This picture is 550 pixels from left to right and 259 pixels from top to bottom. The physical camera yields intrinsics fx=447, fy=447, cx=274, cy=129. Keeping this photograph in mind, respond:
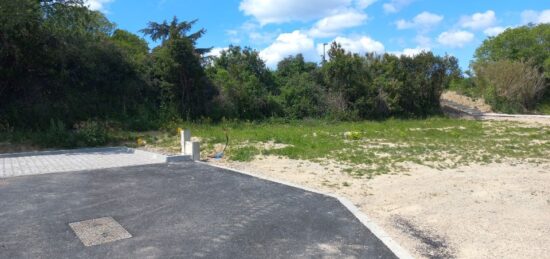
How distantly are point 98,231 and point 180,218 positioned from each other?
3.16 feet

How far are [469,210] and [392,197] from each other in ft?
3.67

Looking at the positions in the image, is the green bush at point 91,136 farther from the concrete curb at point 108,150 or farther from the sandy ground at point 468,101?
the sandy ground at point 468,101

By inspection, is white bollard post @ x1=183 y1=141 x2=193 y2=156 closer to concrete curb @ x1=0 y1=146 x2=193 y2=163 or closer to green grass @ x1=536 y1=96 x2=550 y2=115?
concrete curb @ x1=0 y1=146 x2=193 y2=163

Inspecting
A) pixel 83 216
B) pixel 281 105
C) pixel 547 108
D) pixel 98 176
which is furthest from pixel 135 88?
pixel 547 108

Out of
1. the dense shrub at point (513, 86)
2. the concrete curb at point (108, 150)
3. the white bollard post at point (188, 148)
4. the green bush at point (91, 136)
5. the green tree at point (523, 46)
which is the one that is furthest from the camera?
the green tree at point (523, 46)

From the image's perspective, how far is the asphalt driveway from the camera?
440cm

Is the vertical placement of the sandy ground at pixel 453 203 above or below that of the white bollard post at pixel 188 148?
below

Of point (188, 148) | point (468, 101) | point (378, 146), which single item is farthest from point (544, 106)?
point (188, 148)

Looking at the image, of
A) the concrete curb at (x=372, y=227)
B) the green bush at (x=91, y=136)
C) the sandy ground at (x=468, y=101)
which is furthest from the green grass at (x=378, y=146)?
the sandy ground at (x=468, y=101)

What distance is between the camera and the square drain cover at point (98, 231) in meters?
4.64

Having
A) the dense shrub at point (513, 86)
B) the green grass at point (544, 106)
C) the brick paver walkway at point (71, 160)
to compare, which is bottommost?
the brick paver walkway at point (71, 160)

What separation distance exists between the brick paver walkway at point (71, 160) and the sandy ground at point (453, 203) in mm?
A: 2445

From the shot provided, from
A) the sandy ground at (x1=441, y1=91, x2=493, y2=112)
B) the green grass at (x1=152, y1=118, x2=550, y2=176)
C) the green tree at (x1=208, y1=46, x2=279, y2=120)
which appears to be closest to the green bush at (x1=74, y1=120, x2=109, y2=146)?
the green grass at (x1=152, y1=118, x2=550, y2=176)

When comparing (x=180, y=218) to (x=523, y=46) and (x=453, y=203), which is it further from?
(x=523, y=46)
